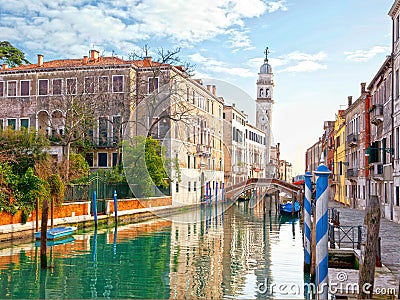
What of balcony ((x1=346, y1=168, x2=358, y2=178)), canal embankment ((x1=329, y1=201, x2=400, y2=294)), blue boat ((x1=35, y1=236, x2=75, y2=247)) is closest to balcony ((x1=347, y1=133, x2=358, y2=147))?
balcony ((x1=346, y1=168, x2=358, y2=178))

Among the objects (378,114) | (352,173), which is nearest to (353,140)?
(352,173)

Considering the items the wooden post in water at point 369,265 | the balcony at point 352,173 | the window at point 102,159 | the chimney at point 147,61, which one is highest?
the chimney at point 147,61

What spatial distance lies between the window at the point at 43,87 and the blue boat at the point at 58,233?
1365cm

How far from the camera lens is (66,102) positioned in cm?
2564

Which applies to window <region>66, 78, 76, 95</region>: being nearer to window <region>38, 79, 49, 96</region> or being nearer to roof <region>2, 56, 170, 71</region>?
roof <region>2, 56, 170, 71</region>

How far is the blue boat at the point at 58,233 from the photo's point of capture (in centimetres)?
1425

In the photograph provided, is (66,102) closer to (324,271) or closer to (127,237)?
(127,237)

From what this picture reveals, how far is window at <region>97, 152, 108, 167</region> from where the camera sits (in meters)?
27.2

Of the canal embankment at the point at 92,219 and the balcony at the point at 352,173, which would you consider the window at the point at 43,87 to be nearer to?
the canal embankment at the point at 92,219

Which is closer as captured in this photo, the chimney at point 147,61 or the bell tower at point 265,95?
the chimney at point 147,61

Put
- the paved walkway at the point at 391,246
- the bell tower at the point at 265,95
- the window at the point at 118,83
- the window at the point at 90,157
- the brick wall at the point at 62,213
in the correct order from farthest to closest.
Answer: the bell tower at the point at 265,95 → the window at the point at 90,157 → the window at the point at 118,83 → the brick wall at the point at 62,213 → the paved walkway at the point at 391,246

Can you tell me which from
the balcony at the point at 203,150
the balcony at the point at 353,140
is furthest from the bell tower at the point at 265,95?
the balcony at the point at 353,140

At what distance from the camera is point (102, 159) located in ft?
89.6

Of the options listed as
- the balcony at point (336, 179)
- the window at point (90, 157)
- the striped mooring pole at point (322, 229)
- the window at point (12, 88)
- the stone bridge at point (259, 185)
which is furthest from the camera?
the balcony at point (336, 179)
